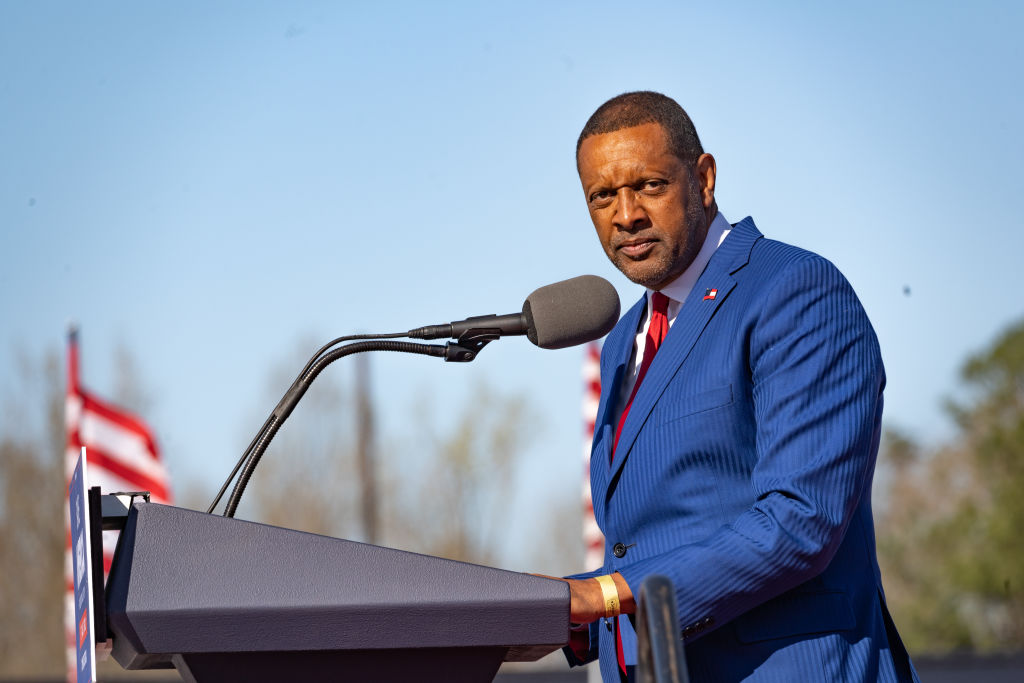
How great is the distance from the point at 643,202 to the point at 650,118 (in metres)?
0.14

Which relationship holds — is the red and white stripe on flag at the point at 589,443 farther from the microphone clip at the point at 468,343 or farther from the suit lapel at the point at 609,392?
the microphone clip at the point at 468,343

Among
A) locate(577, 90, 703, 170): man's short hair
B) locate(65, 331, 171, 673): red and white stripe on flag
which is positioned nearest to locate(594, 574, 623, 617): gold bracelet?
locate(577, 90, 703, 170): man's short hair

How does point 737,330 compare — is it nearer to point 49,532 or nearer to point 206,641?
point 206,641

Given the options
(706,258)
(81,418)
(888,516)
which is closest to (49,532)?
(888,516)

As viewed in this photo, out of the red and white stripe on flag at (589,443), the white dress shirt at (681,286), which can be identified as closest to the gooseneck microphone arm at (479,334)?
the white dress shirt at (681,286)

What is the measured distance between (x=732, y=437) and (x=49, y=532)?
25712mm

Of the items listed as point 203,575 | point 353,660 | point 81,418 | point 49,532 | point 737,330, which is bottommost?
point 49,532

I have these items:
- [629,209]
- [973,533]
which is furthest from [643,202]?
[973,533]

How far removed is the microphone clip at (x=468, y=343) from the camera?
197 cm

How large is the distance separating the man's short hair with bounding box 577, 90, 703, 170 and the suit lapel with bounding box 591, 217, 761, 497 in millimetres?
204

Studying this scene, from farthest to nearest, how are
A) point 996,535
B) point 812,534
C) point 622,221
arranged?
1. point 996,535
2. point 622,221
3. point 812,534

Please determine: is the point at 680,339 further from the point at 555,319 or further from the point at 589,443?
the point at 589,443

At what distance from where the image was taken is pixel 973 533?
18.8 meters

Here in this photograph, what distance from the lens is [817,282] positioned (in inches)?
76.9
